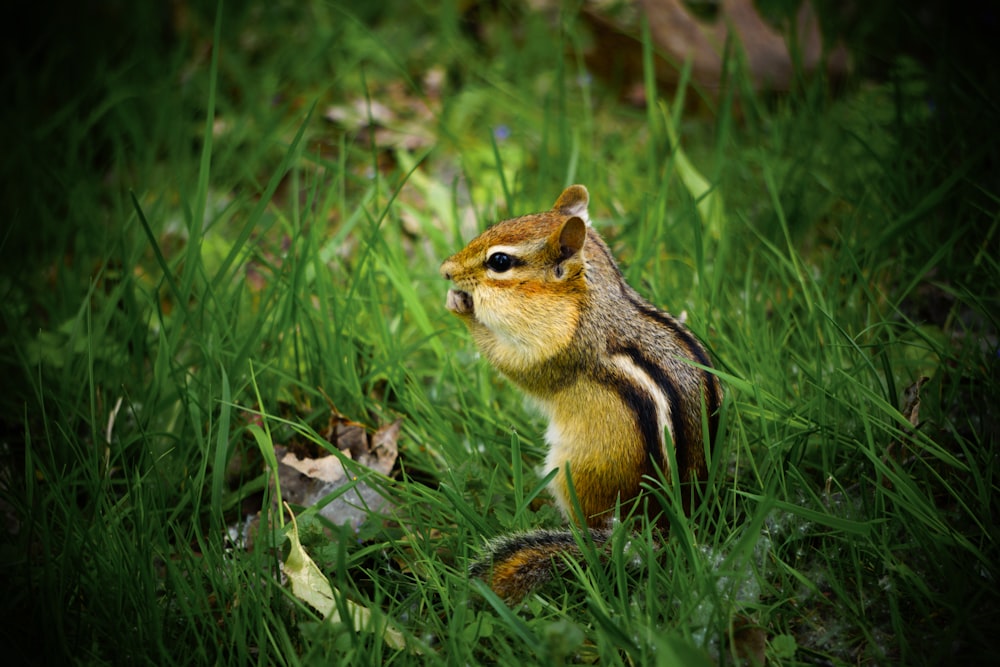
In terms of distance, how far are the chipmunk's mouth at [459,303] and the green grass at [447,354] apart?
35 cm

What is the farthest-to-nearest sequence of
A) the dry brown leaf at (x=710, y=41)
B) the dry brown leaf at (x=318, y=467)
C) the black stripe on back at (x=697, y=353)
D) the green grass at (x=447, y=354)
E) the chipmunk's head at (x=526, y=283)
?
1. the dry brown leaf at (x=710, y=41)
2. the dry brown leaf at (x=318, y=467)
3. the chipmunk's head at (x=526, y=283)
4. the black stripe on back at (x=697, y=353)
5. the green grass at (x=447, y=354)

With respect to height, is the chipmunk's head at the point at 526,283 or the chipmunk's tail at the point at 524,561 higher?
the chipmunk's head at the point at 526,283

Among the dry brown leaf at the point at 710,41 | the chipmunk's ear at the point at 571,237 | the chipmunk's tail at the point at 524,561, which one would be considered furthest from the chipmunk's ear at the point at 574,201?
the dry brown leaf at the point at 710,41

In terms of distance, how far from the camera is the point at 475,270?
249 cm

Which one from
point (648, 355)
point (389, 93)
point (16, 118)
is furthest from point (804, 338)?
point (16, 118)

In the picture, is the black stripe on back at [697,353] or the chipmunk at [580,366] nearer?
the chipmunk at [580,366]

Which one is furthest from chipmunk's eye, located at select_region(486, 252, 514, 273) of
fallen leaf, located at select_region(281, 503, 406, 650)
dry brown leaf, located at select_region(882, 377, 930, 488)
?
dry brown leaf, located at select_region(882, 377, 930, 488)

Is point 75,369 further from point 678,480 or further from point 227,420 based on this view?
point 678,480

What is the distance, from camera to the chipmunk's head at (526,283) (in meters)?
2.37

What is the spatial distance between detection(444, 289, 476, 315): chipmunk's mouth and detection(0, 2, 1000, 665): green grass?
345mm

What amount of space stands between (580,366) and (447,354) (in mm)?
720

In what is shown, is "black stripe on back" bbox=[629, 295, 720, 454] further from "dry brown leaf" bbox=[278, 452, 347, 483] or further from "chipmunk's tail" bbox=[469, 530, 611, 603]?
"dry brown leaf" bbox=[278, 452, 347, 483]

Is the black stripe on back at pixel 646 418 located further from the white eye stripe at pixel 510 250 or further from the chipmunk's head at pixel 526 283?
the white eye stripe at pixel 510 250

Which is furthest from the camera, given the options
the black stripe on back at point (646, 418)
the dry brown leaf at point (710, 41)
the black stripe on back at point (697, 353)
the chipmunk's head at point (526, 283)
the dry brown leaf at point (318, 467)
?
the dry brown leaf at point (710, 41)
